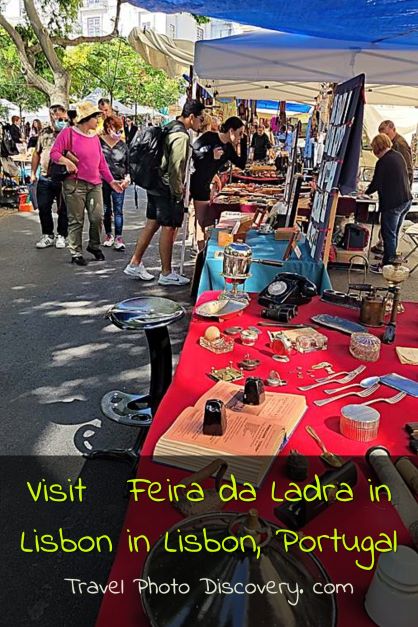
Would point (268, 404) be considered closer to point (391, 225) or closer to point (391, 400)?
point (391, 400)

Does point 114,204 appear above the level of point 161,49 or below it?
below

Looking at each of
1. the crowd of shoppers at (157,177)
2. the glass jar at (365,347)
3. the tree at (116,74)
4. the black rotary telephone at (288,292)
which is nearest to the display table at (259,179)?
the crowd of shoppers at (157,177)

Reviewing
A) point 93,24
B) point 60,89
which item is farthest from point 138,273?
point 93,24

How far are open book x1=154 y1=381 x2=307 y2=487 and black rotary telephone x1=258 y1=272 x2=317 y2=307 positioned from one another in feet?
3.29

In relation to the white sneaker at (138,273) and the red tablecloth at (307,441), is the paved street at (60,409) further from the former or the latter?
the red tablecloth at (307,441)

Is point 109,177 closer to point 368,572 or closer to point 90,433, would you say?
point 90,433

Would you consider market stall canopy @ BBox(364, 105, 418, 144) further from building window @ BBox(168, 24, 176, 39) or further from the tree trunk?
building window @ BBox(168, 24, 176, 39)

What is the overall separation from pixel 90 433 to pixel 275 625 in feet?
7.73

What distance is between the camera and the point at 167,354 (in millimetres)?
2787

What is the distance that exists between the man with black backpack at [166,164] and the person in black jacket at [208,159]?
0.69m

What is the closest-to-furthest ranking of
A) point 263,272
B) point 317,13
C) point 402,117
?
point 317,13
point 263,272
point 402,117

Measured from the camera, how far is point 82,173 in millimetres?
6328

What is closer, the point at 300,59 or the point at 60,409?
the point at 60,409

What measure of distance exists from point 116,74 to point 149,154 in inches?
1170
